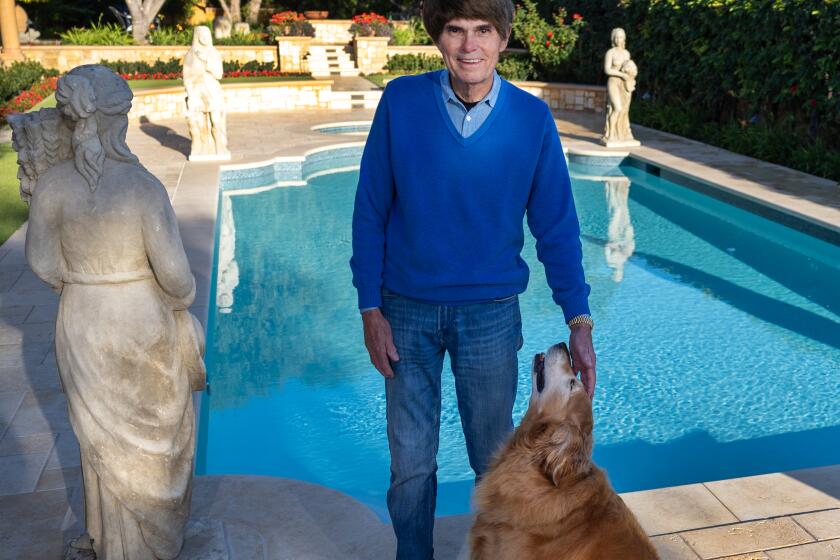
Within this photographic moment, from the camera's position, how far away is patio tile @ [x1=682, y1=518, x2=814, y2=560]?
372 centimetres

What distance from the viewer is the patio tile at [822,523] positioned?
3.83m

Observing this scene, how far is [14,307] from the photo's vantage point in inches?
281

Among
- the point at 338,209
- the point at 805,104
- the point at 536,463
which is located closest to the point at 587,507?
the point at 536,463

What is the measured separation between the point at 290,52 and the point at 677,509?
26998 millimetres

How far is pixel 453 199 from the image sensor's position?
9.15 feet

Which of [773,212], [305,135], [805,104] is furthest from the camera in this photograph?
[305,135]

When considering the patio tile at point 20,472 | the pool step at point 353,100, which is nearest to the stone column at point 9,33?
the pool step at point 353,100

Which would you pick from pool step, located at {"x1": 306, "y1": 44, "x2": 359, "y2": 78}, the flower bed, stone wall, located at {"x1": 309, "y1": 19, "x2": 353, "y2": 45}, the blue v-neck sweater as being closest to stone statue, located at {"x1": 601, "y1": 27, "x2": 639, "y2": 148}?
the flower bed

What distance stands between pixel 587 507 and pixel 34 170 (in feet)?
7.19

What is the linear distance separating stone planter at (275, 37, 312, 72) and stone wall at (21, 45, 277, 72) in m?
0.46

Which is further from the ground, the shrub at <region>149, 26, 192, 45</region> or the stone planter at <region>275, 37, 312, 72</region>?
the shrub at <region>149, 26, 192, 45</region>

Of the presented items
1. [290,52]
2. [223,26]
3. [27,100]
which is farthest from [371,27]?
[27,100]

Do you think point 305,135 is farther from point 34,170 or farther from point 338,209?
point 34,170

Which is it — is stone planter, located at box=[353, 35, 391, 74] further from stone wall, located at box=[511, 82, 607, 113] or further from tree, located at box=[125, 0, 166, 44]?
stone wall, located at box=[511, 82, 607, 113]
